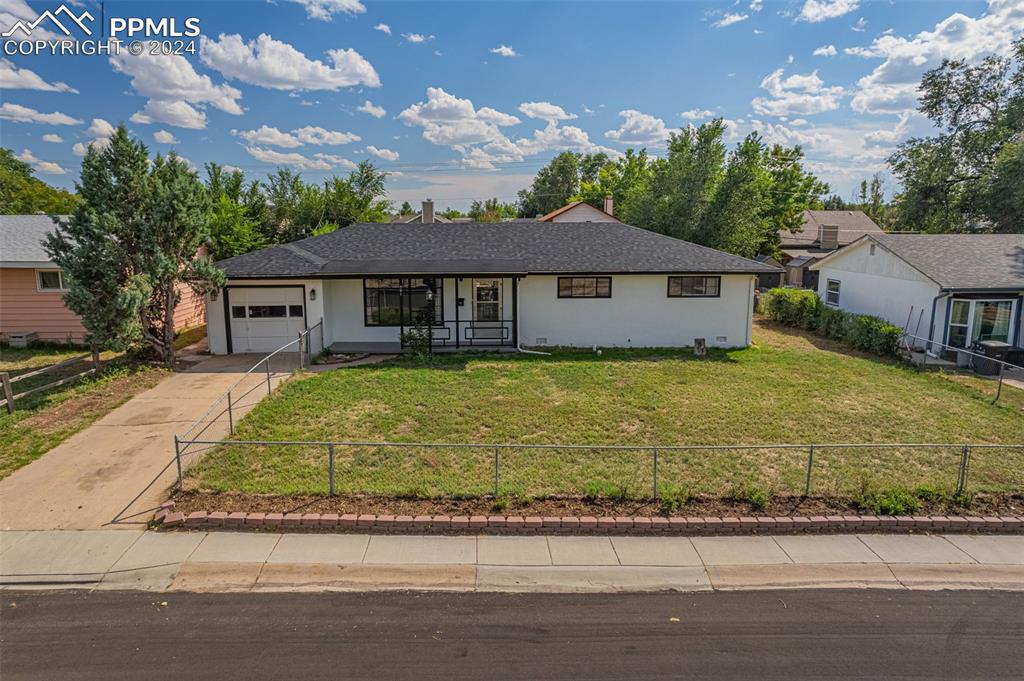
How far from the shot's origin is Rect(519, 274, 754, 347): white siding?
18.5m

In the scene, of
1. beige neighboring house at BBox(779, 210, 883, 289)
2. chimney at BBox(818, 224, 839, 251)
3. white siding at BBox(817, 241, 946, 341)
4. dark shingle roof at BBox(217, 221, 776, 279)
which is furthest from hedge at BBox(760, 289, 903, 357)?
chimney at BBox(818, 224, 839, 251)

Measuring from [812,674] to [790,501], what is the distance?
350 centimetres

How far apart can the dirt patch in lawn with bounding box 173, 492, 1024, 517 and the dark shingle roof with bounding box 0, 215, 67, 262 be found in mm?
13470

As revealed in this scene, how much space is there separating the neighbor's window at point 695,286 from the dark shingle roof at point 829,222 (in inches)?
1216

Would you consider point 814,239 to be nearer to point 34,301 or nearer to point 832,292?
point 832,292

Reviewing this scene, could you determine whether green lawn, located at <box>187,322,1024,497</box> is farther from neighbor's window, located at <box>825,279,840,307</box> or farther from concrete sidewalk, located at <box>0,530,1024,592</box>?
neighbor's window, located at <box>825,279,840,307</box>

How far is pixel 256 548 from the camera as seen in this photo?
23.6ft

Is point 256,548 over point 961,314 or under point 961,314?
under

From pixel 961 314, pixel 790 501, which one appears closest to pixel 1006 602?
pixel 790 501

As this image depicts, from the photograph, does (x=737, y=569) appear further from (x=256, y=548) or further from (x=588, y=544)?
(x=256, y=548)

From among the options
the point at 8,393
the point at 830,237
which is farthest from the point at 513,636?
the point at 830,237

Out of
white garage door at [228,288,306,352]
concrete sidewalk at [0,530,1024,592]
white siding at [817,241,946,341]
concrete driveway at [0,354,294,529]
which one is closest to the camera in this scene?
concrete sidewalk at [0,530,1024,592]

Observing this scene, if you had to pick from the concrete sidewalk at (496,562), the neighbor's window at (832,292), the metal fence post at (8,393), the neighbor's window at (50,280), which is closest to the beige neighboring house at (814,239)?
the neighbor's window at (832,292)

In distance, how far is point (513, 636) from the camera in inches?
226
